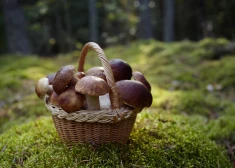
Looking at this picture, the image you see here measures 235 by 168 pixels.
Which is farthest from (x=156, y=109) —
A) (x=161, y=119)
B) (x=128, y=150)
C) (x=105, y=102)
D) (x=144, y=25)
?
(x=144, y=25)

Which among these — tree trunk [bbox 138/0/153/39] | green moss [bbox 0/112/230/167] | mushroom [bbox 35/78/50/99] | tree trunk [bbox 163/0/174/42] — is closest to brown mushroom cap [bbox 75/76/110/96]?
mushroom [bbox 35/78/50/99]

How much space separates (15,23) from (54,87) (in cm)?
856

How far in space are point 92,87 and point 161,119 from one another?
1218 millimetres

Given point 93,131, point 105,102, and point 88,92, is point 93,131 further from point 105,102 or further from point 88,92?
point 88,92

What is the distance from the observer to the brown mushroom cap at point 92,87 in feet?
5.62

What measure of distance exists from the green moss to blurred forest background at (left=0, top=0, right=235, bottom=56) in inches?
314

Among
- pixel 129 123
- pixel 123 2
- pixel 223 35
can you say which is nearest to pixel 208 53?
pixel 129 123

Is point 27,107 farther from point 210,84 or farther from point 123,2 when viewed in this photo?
point 123,2

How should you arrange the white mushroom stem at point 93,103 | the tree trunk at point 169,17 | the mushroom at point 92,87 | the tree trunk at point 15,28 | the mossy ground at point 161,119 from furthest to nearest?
the tree trunk at point 169,17 < the tree trunk at point 15,28 < the mossy ground at point 161,119 < the white mushroom stem at point 93,103 < the mushroom at point 92,87

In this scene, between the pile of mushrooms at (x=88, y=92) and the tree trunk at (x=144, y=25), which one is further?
the tree trunk at (x=144, y=25)

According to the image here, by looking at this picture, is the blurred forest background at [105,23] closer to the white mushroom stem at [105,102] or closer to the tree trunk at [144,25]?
the tree trunk at [144,25]

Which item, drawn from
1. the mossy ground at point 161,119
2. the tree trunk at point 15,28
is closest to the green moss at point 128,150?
the mossy ground at point 161,119

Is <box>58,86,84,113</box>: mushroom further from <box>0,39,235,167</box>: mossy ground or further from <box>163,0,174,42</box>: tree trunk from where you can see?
<box>163,0,174,42</box>: tree trunk

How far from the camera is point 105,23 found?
18500mm
